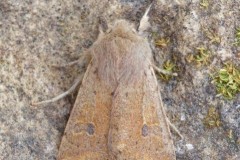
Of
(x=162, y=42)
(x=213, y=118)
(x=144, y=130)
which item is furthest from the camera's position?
(x=162, y=42)

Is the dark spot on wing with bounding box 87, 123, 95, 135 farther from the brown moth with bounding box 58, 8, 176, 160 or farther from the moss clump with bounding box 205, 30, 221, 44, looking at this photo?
the moss clump with bounding box 205, 30, 221, 44

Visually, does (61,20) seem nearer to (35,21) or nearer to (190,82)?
(35,21)

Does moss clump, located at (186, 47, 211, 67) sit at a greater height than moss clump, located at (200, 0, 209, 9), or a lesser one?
lesser

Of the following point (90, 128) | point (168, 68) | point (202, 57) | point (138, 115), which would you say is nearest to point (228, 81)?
point (202, 57)

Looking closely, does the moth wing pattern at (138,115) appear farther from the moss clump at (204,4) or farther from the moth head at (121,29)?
the moss clump at (204,4)

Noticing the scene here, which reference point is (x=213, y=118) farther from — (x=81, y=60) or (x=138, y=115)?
(x=81, y=60)

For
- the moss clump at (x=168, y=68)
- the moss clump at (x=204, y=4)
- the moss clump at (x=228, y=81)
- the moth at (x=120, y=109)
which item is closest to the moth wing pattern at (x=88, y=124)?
the moth at (x=120, y=109)

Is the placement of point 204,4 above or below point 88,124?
above

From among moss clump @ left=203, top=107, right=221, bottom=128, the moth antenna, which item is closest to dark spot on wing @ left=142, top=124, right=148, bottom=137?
moss clump @ left=203, top=107, right=221, bottom=128
